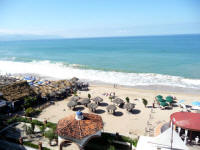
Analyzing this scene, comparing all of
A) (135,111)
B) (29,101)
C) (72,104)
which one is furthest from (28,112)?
(135,111)

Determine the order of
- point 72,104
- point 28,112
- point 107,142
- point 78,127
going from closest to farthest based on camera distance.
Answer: point 78,127
point 107,142
point 28,112
point 72,104

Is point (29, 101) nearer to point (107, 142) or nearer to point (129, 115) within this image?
point (107, 142)

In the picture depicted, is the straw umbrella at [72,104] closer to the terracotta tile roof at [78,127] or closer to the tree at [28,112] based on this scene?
the tree at [28,112]

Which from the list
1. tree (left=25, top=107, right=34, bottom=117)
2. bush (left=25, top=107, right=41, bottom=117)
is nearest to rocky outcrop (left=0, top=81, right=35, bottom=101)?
bush (left=25, top=107, right=41, bottom=117)

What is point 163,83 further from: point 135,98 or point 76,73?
point 76,73

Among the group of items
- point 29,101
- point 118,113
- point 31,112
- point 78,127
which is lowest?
point 118,113

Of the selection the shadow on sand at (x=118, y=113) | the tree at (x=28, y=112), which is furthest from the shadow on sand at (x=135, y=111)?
the tree at (x=28, y=112)

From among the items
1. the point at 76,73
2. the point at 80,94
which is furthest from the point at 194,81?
the point at 76,73

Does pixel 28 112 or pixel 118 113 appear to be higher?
pixel 28 112
